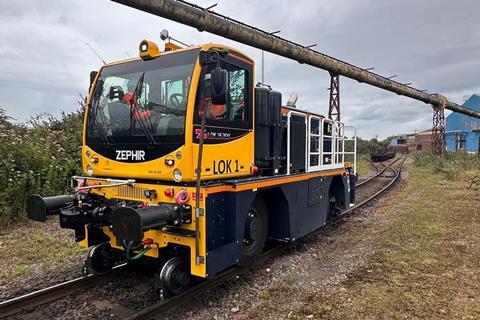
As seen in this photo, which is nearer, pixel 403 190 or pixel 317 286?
pixel 317 286

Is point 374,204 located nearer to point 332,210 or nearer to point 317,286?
point 332,210

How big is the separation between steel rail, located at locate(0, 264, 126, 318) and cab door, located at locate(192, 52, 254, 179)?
2.09 m

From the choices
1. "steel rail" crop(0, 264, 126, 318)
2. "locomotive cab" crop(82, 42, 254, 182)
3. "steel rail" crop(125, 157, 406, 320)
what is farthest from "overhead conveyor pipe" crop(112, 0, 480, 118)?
"steel rail" crop(125, 157, 406, 320)

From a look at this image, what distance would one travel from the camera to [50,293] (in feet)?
13.8

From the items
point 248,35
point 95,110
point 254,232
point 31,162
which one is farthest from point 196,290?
point 248,35

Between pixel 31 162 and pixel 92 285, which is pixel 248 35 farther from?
pixel 92 285

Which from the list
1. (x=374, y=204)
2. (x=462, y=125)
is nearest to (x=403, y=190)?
(x=374, y=204)

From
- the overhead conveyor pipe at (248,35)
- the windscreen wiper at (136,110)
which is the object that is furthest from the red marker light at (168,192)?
the overhead conveyor pipe at (248,35)

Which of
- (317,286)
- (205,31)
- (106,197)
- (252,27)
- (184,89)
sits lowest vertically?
(317,286)

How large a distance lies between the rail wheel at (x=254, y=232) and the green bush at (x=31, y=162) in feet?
17.9

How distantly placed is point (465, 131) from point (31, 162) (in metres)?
50.4

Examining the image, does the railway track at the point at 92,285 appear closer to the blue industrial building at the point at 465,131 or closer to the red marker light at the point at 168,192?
the red marker light at the point at 168,192

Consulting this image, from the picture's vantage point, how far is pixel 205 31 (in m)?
11.8

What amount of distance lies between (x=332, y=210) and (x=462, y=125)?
153 feet
